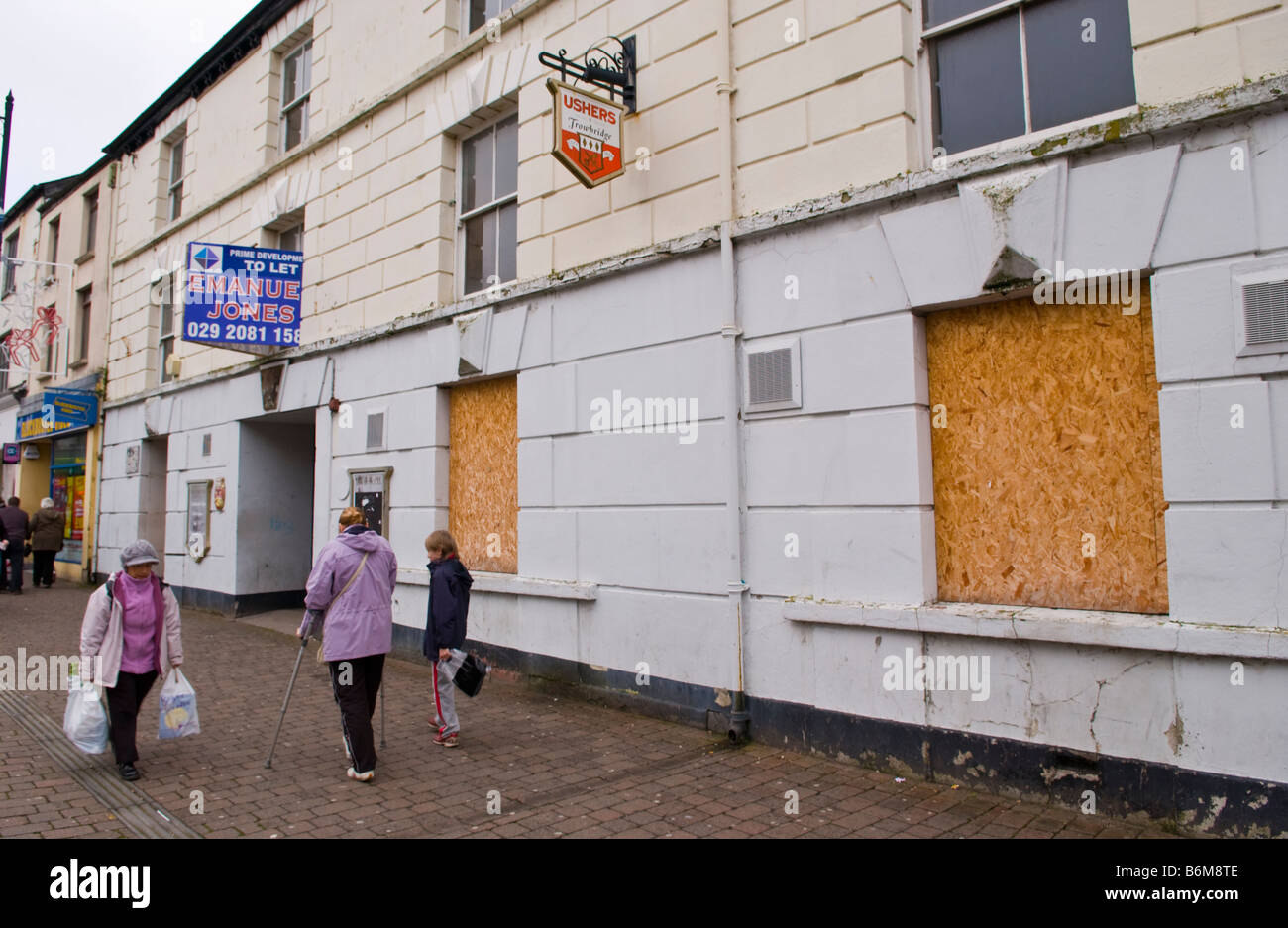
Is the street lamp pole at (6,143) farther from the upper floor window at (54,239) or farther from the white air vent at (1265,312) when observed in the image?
the white air vent at (1265,312)

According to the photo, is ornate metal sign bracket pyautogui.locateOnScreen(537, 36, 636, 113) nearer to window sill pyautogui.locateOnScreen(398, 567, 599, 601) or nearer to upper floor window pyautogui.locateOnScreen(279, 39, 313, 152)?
window sill pyautogui.locateOnScreen(398, 567, 599, 601)

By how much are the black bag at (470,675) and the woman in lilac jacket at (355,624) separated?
0.59 meters

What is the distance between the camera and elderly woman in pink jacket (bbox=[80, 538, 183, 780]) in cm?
571

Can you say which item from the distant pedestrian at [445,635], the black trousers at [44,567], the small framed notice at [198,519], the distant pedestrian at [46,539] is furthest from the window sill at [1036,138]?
the black trousers at [44,567]

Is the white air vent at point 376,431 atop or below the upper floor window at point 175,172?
below

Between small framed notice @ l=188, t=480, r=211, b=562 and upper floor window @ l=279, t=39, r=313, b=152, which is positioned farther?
small framed notice @ l=188, t=480, r=211, b=562

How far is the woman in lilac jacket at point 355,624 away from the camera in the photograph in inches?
220

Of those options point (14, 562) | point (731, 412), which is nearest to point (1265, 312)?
point (731, 412)

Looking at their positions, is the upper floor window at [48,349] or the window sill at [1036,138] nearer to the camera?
the window sill at [1036,138]

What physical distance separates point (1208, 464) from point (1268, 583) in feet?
2.11

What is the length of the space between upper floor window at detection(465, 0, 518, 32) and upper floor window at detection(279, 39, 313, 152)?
12.4ft

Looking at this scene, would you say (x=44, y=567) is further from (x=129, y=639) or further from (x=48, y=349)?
(x=129, y=639)

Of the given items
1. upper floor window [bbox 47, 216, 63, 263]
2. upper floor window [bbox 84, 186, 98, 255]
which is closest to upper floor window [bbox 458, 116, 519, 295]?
upper floor window [bbox 84, 186, 98, 255]

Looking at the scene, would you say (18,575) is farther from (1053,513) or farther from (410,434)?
(1053,513)
